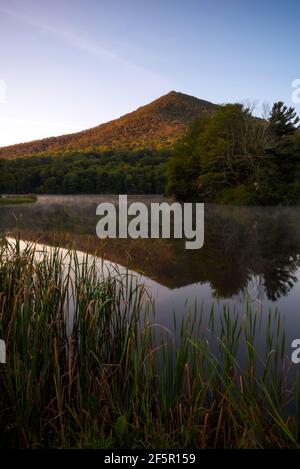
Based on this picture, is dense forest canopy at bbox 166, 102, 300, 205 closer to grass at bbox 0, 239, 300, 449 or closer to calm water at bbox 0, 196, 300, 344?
calm water at bbox 0, 196, 300, 344

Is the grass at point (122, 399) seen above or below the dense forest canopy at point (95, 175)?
below

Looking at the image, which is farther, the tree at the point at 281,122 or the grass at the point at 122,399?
the tree at the point at 281,122

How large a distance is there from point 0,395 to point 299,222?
2071 centimetres

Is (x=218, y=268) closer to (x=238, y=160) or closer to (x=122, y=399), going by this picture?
(x=122, y=399)

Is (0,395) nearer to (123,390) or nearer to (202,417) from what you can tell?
(123,390)

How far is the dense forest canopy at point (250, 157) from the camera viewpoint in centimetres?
3434

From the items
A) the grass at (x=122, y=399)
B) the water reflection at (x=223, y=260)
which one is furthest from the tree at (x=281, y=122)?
the grass at (x=122, y=399)

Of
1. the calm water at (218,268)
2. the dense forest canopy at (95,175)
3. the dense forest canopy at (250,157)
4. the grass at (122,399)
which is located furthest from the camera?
the dense forest canopy at (95,175)

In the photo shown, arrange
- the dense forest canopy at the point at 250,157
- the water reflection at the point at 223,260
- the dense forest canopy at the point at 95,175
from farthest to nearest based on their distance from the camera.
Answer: the dense forest canopy at the point at 95,175, the dense forest canopy at the point at 250,157, the water reflection at the point at 223,260

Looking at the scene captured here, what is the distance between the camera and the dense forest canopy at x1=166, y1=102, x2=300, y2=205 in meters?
34.3

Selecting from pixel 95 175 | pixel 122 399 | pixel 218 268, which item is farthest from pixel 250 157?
pixel 95 175

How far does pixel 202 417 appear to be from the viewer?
10.4 feet

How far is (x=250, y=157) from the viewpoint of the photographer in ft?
113

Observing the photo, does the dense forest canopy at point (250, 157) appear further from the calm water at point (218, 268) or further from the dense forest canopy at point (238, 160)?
the calm water at point (218, 268)
